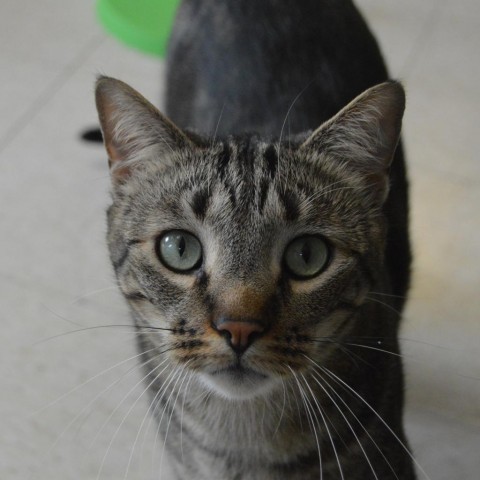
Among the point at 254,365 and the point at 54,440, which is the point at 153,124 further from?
the point at 54,440

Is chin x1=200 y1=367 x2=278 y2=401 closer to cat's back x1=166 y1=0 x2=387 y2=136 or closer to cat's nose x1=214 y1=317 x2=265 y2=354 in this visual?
cat's nose x1=214 y1=317 x2=265 y2=354

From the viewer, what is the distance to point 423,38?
2.47m

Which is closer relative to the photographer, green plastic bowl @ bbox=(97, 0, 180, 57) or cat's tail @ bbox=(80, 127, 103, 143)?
cat's tail @ bbox=(80, 127, 103, 143)

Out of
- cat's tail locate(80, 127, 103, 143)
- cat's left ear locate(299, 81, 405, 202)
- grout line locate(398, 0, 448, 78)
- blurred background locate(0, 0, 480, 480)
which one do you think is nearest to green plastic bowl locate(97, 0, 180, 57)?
blurred background locate(0, 0, 480, 480)

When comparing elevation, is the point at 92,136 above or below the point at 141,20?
below

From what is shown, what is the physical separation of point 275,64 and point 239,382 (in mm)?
742

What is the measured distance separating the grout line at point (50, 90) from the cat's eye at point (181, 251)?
1244 mm

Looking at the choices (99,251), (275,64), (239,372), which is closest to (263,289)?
(239,372)

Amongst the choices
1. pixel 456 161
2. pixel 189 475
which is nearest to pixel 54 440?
pixel 189 475

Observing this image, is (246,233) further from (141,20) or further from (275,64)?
(141,20)

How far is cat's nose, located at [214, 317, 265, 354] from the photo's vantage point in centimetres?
92

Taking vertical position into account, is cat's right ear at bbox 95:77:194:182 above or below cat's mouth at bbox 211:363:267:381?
above

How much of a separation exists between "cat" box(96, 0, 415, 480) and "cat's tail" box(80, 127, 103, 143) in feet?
2.54

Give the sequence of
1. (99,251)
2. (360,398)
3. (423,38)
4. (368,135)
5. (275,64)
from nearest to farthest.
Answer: (368,135), (360,398), (275,64), (99,251), (423,38)
